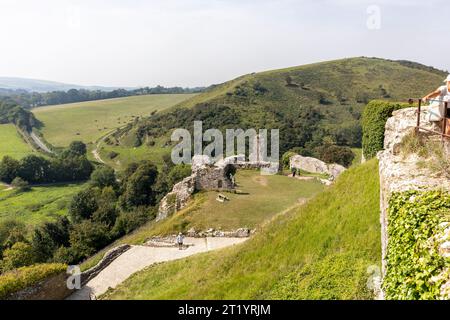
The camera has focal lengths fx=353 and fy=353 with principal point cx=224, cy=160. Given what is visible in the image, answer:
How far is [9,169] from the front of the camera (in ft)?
291

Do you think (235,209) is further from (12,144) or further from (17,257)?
(12,144)

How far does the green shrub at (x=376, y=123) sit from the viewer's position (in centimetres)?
2006

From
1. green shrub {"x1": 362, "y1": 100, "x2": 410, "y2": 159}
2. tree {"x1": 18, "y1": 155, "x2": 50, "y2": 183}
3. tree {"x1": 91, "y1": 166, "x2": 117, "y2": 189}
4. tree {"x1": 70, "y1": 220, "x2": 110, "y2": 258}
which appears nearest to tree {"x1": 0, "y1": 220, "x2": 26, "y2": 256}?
tree {"x1": 70, "y1": 220, "x2": 110, "y2": 258}

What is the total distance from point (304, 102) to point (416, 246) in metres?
97.0

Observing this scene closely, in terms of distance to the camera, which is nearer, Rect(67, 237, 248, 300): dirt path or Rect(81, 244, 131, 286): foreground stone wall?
Rect(67, 237, 248, 300): dirt path

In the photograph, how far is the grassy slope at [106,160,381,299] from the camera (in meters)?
9.81

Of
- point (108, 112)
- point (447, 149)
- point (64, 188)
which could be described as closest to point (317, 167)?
point (447, 149)

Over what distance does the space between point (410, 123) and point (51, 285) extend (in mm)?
18208

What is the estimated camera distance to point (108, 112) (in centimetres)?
16800

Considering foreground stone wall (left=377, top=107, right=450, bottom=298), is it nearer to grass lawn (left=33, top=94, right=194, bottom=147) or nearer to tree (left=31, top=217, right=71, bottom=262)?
tree (left=31, top=217, right=71, bottom=262)

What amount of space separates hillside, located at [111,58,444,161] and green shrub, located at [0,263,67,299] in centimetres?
5328

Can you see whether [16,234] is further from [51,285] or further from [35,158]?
[35,158]

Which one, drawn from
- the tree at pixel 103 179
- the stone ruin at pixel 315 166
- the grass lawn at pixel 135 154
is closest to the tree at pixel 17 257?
the stone ruin at pixel 315 166

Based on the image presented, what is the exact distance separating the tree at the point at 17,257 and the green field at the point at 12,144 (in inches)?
2894
